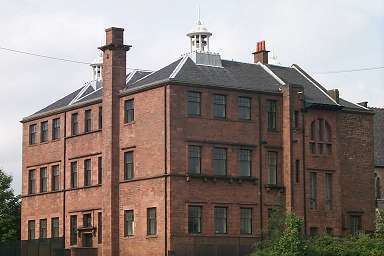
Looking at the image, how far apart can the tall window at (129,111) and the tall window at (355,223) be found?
18.4 metres

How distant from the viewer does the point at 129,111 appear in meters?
75.1

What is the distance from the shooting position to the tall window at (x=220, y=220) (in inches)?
2835

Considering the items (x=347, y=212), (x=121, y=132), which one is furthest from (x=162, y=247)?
(x=347, y=212)

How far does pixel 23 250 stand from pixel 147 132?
653 inches

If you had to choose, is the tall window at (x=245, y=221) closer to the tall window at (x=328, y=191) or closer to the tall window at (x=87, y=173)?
the tall window at (x=328, y=191)

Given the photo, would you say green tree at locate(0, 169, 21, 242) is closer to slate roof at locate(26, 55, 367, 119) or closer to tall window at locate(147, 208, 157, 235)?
slate roof at locate(26, 55, 367, 119)

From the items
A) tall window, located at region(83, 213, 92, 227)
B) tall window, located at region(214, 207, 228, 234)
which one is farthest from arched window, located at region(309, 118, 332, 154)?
tall window, located at region(83, 213, 92, 227)

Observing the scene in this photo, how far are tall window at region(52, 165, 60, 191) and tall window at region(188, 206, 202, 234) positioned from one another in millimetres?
16117

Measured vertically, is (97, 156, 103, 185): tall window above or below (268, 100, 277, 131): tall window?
below

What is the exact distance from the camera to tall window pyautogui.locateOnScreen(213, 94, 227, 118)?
240 ft

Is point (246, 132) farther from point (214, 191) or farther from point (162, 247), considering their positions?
point (162, 247)

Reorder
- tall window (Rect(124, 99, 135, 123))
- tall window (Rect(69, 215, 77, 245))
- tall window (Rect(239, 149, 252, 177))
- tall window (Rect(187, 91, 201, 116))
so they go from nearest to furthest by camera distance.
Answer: tall window (Rect(187, 91, 201, 116))
tall window (Rect(239, 149, 252, 177))
tall window (Rect(124, 99, 135, 123))
tall window (Rect(69, 215, 77, 245))

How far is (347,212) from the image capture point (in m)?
78.9

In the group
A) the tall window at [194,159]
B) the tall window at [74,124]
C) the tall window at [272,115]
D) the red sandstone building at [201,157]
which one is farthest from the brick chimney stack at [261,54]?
the tall window at [74,124]
